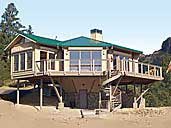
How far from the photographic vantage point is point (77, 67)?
3428 cm

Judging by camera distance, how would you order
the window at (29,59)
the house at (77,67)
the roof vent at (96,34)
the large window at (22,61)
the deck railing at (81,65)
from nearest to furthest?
1. the deck railing at (81,65)
2. the house at (77,67)
3. the window at (29,59)
4. the large window at (22,61)
5. the roof vent at (96,34)

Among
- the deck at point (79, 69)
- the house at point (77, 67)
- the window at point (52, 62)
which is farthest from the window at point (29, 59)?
the window at point (52, 62)

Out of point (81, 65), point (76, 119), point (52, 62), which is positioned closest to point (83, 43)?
point (81, 65)

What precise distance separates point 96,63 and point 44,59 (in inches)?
180

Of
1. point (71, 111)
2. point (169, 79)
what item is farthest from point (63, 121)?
point (169, 79)

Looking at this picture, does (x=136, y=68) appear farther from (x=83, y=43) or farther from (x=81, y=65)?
(x=81, y=65)

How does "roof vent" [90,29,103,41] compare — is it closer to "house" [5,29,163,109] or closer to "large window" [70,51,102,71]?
"house" [5,29,163,109]

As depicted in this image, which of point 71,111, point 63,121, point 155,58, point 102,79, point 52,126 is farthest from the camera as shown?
point 155,58

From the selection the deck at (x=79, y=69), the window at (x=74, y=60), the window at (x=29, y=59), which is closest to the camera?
the deck at (x=79, y=69)

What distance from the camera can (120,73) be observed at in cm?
3303

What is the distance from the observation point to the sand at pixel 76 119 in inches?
935

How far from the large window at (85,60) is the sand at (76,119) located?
3.73m

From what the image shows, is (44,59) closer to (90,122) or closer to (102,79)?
(102,79)

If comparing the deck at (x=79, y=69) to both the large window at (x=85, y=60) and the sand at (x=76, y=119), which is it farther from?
the sand at (x=76, y=119)
